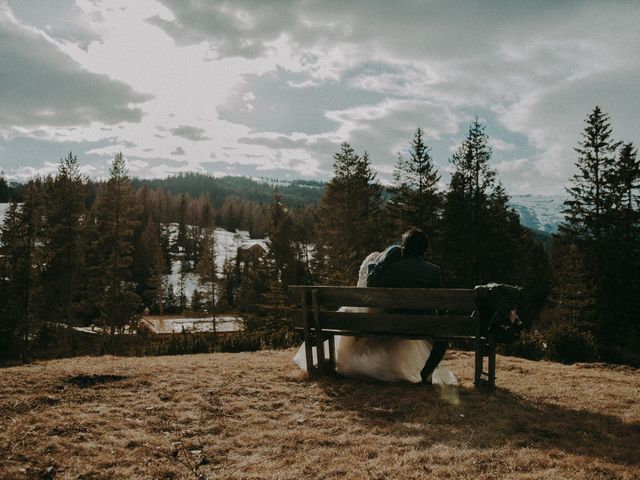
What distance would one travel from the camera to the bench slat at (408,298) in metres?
5.69

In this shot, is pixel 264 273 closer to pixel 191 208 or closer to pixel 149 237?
pixel 149 237

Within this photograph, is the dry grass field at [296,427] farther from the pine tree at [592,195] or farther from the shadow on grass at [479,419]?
the pine tree at [592,195]

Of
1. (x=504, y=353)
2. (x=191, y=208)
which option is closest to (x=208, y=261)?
(x=504, y=353)

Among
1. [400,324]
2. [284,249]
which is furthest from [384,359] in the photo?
[284,249]

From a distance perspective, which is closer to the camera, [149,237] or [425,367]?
[425,367]

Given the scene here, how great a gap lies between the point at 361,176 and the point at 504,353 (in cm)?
2498

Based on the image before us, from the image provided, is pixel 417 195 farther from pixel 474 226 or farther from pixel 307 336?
pixel 307 336

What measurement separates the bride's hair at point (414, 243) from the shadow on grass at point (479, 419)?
1845 mm

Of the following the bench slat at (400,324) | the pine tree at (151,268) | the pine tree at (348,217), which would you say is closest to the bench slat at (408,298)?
the bench slat at (400,324)

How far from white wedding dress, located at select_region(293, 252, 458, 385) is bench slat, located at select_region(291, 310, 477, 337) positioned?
0.77 ft

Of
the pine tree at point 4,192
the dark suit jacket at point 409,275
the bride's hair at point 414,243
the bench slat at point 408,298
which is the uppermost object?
the pine tree at point 4,192

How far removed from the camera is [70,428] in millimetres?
3943

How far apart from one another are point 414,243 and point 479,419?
250 cm

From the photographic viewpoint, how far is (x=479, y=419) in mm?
4688
